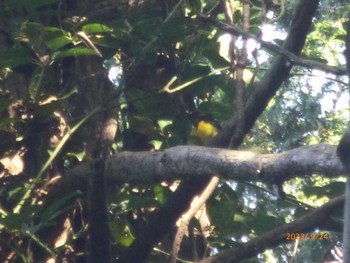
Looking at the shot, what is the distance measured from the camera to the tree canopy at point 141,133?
1.92m

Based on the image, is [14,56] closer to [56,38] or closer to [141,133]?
[56,38]

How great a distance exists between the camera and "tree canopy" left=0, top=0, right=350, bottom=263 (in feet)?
6.31

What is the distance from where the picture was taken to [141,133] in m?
2.49

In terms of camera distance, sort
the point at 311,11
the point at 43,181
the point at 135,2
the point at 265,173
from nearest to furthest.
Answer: the point at 265,173
the point at 311,11
the point at 43,181
the point at 135,2

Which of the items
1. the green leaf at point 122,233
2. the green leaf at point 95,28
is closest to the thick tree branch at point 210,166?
the green leaf at point 122,233

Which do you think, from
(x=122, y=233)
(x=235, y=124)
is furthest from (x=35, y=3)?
(x=122, y=233)

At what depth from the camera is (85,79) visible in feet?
7.35

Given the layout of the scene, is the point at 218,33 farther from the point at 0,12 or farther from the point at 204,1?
the point at 0,12

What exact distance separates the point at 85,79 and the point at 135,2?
326 millimetres

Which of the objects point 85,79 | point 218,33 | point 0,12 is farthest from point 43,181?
point 218,33

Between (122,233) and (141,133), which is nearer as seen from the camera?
(122,233)

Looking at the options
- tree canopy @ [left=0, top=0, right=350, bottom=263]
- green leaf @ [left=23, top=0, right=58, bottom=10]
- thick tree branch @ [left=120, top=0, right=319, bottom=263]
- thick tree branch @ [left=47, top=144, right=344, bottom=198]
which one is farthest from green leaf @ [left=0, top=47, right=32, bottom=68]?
thick tree branch @ [left=120, top=0, right=319, bottom=263]

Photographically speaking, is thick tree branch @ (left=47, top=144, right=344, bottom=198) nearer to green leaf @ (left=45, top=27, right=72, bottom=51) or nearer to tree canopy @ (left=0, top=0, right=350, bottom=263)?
tree canopy @ (left=0, top=0, right=350, bottom=263)

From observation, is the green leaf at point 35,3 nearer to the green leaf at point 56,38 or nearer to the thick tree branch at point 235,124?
the green leaf at point 56,38
